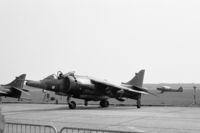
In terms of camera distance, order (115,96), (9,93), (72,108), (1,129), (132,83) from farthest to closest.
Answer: (9,93) < (132,83) < (115,96) < (72,108) < (1,129)

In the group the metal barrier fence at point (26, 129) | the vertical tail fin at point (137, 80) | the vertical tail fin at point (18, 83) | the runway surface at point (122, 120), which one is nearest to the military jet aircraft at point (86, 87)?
the vertical tail fin at point (137, 80)

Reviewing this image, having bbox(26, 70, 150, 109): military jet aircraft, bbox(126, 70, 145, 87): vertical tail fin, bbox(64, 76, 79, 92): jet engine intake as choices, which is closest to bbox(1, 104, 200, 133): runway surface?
bbox(26, 70, 150, 109): military jet aircraft

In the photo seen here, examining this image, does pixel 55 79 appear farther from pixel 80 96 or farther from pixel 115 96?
pixel 115 96

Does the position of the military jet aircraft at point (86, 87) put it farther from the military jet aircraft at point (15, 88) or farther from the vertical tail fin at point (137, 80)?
the military jet aircraft at point (15, 88)

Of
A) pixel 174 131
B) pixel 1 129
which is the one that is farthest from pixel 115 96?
pixel 1 129

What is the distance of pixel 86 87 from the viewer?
87.7ft

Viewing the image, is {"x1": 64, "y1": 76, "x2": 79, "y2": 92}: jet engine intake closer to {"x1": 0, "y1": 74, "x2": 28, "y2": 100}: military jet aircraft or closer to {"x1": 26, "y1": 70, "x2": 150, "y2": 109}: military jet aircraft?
{"x1": 26, "y1": 70, "x2": 150, "y2": 109}: military jet aircraft

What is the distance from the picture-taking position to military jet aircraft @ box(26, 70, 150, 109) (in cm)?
2531

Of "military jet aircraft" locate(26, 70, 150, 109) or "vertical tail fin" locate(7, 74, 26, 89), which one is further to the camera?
"vertical tail fin" locate(7, 74, 26, 89)

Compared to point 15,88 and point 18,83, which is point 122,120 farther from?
point 18,83

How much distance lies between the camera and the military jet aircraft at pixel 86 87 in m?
25.3

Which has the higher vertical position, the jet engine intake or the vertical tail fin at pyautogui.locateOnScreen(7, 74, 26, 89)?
the vertical tail fin at pyautogui.locateOnScreen(7, 74, 26, 89)

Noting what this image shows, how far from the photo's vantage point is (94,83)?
27.6 m

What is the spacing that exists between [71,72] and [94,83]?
2465mm
